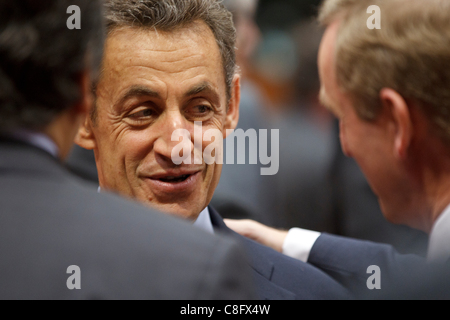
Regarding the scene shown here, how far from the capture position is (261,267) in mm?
2152

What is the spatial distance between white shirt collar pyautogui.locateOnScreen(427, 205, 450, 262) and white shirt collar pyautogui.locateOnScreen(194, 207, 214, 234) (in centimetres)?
92

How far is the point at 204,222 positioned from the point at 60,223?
122 cm

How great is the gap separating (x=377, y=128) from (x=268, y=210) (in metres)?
2.20

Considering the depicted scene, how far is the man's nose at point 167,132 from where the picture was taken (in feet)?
6.56

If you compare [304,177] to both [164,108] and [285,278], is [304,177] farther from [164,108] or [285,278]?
[164,108]

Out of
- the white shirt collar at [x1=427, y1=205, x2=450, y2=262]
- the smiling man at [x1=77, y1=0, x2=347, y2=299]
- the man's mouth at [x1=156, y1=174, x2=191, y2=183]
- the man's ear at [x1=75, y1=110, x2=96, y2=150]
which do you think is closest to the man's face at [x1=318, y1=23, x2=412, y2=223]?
the white shirt collar at [x1=427, y1=205, x2=450, y2=262]

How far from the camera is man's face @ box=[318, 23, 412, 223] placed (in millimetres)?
1763

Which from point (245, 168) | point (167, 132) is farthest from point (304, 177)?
point (167, 132)

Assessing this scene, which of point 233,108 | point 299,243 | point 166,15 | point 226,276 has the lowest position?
point 226,276

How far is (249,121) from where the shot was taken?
389 centimetres

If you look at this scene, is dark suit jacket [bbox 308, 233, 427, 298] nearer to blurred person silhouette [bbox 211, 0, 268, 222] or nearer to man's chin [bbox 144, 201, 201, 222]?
man's chin [bbox 144, 201, 201, 222]

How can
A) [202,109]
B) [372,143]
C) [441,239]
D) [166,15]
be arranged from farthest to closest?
1. [202,109]
2. [166,15]
3. [372,143]
4. [441,239]

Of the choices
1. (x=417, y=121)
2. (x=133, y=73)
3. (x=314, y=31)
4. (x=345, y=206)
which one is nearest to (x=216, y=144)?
(x=133, y=73)

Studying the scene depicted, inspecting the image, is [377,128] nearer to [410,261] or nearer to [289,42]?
[410,261]
